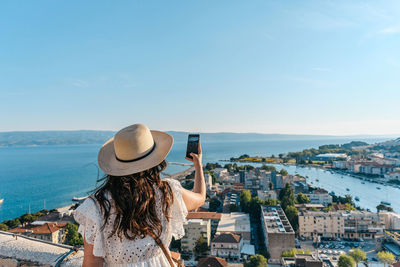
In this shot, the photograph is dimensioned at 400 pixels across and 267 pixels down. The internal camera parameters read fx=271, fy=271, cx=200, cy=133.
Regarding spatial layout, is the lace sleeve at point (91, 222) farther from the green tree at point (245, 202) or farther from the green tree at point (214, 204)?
the green tree at point (214, 204)

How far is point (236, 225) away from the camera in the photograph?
8.49 meters

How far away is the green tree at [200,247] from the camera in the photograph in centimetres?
732

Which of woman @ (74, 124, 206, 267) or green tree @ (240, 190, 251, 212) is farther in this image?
green tree @ (240, 190, 251, 212)

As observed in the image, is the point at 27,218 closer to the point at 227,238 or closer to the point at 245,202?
the point at 227,238

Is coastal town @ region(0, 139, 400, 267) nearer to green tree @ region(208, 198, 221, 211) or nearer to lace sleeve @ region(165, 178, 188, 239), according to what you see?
green tree @ region(208, 198, 221, 211)

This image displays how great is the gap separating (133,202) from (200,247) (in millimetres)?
7458

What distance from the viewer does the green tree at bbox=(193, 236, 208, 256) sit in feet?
24.0

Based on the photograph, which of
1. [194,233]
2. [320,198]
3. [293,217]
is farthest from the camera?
→ [320,198]

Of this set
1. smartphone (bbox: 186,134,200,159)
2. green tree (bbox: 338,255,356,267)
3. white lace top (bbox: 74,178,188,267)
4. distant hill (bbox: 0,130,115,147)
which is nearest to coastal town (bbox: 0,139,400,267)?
green tree (bbox: 338,255,356,267)

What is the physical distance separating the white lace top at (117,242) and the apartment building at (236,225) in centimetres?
772

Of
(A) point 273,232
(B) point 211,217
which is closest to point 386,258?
(A) point 273,232

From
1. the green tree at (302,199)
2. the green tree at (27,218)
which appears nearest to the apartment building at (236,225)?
the green tree at (302,199)

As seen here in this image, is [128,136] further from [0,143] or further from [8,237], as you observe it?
[0,143]

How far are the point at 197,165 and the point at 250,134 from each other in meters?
146
